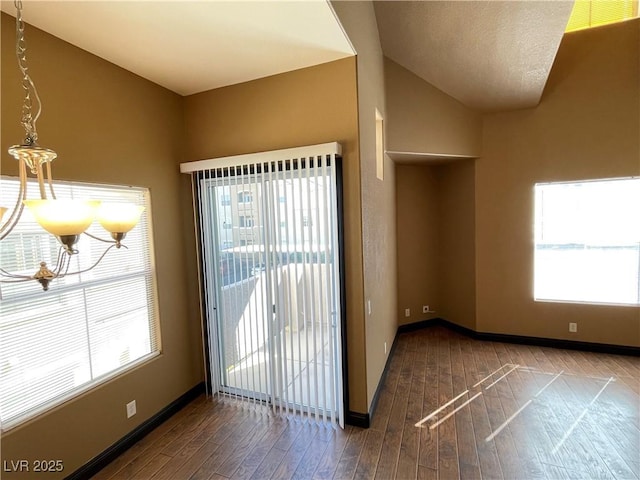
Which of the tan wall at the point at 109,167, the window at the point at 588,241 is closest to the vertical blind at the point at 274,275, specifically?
the tan wall at the point at 109,167

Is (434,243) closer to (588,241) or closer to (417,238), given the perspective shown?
(417,238)

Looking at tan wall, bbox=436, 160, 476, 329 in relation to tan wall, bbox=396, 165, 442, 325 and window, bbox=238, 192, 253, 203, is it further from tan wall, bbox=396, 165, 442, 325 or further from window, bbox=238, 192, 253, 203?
window, bbox=238, 192, 253, 203

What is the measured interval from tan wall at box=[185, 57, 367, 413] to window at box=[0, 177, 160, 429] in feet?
3.62

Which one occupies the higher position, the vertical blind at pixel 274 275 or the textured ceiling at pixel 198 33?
the textured ceiling at pixel 198 33

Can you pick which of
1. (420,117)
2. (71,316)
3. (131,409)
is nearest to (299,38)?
(420,117)

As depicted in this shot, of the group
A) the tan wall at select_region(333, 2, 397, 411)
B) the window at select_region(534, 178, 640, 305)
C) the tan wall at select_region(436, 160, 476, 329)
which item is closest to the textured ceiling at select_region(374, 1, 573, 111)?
the tan wall at select_region(333, 2, 397, 411)

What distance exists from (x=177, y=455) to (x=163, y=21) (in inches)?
122

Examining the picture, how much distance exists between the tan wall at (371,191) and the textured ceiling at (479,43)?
352 millimetres

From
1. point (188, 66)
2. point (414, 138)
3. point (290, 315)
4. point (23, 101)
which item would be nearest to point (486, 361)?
point (290, 315)

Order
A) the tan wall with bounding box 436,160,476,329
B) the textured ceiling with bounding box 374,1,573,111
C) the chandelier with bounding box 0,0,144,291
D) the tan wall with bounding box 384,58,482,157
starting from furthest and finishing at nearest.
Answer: the tan wall with bounding box 436,160,476,329, the tan wall with bounding box 384,58,482,157, the textured ceiling with bounding box 374,1,573,111, the chandelier with bounding box 0,0,144,291

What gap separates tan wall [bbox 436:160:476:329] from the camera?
4.48 meters

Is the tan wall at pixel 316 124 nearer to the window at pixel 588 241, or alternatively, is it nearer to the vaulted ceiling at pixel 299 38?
the vaulted ceiling at pixel 299 38

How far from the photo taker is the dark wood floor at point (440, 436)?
219cm

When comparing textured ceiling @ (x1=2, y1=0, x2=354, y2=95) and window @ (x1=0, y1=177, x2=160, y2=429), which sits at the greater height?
textured ceiling @ (x1=2, y1=0, x2=354, y2=95)
